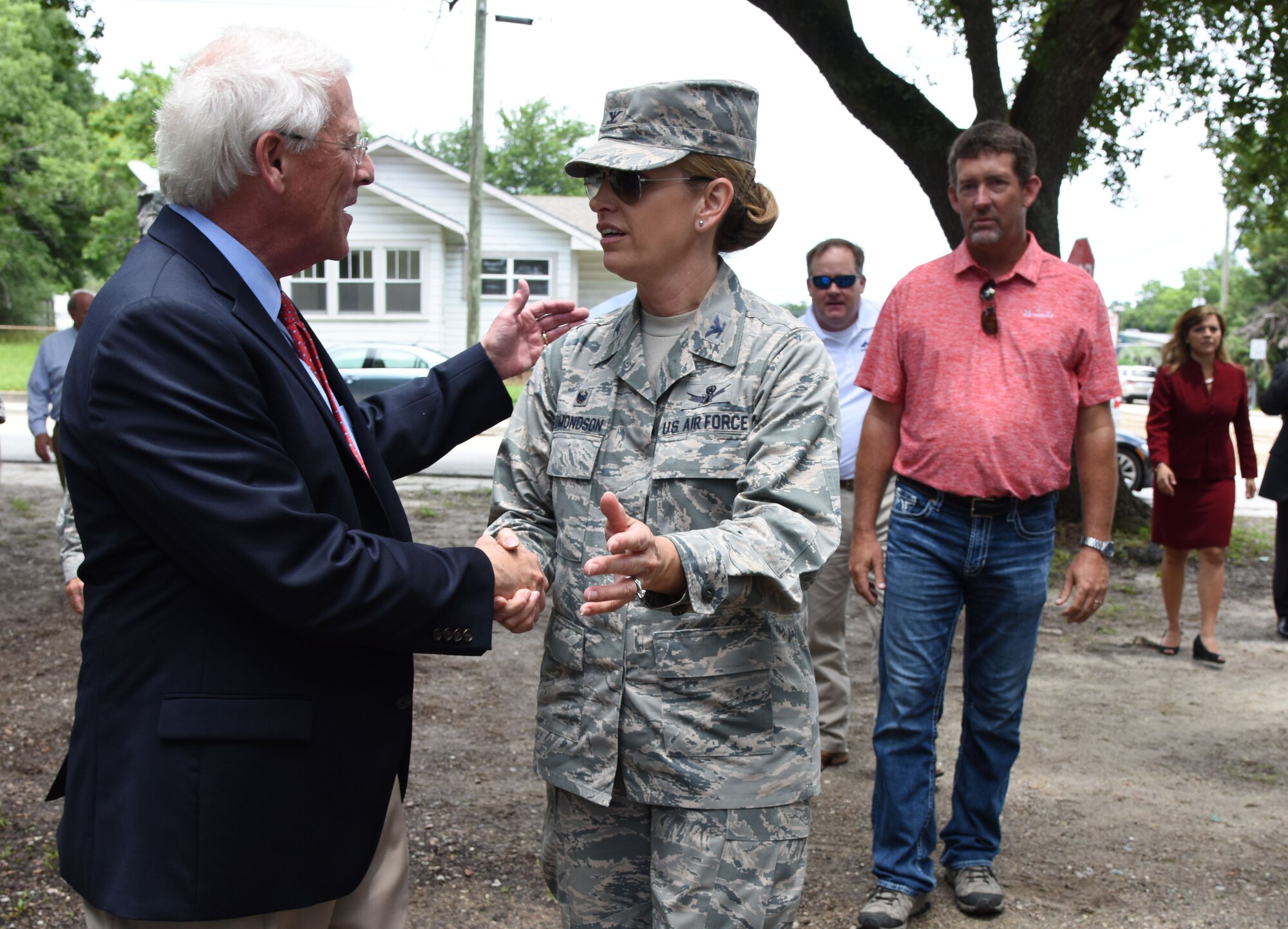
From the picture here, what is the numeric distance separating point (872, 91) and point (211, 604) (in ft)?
A: 28.3

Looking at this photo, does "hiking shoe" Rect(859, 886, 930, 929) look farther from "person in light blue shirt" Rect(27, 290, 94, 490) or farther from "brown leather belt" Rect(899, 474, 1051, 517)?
"person in light blue shirt" Rect(27, 290, 94, 490)

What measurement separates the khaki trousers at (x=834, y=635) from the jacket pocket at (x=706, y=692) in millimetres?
2928

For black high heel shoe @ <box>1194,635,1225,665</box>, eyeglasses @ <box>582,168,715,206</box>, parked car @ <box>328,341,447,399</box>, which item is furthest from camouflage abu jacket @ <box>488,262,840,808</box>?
parked car @ <box>328,341,447,399</box>

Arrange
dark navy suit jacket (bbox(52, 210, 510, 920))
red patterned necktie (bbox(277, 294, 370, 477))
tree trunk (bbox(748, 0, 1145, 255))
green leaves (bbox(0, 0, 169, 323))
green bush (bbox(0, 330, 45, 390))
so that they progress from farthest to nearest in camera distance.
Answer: green leaves (bbox(0, 0, 169, 323))
green bush (bbox(0, 330, 45, 390))
tree trunk (bbox(748, 0, 1145, 255))
red patterned necktie (bbox(277, 294, 370, 477))
dark navy suit jacket (bbox(52, 210, 510, 920))

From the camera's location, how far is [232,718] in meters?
1.83

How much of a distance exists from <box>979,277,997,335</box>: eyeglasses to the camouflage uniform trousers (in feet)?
6.13

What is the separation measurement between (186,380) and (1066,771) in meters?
4.42

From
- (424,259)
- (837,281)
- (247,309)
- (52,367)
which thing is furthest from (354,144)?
(424,259)

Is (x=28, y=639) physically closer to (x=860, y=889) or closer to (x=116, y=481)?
(x=860, y=889)

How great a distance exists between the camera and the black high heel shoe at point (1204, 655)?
6.90 metres

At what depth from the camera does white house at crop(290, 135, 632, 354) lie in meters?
27.7

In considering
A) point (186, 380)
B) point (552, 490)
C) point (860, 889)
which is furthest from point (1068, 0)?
point (186, 380)

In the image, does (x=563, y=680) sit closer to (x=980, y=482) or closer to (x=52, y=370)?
(x=980, y=482)

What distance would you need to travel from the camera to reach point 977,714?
3.77m
